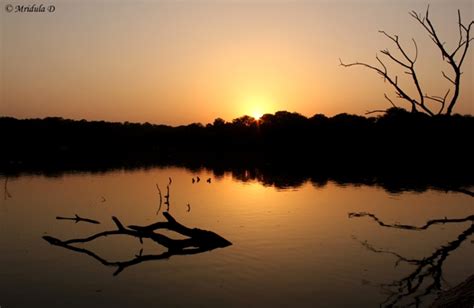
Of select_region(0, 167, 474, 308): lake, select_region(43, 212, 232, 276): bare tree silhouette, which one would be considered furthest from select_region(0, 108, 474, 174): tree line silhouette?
select_region(43, 212, 232, 276): bare tree silhouette

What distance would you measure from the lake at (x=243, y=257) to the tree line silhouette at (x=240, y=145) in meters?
42.0

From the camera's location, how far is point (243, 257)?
1886 cm

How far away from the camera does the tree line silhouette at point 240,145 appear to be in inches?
3378

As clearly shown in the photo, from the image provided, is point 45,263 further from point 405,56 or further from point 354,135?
point 354,135

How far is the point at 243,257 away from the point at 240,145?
133m

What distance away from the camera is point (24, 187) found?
153ft

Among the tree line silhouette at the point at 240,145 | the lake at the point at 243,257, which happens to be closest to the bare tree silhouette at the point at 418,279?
the lake at the point at 243,257

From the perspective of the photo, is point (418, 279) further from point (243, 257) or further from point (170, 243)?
point (170, 243)

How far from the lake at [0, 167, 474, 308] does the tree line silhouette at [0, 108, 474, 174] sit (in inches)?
1655

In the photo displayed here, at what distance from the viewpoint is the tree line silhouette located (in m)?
85.8

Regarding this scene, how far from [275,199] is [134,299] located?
88.8 feet

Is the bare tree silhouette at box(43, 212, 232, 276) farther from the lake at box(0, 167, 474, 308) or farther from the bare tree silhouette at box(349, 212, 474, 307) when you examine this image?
the bare tree silhouette at box(349, 212, 474, 307)

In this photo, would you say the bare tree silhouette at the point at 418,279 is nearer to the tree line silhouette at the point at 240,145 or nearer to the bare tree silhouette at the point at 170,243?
the bare tree silhouette at the point at 170,243

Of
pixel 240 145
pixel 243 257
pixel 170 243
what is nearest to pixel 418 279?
pixel 243 257
